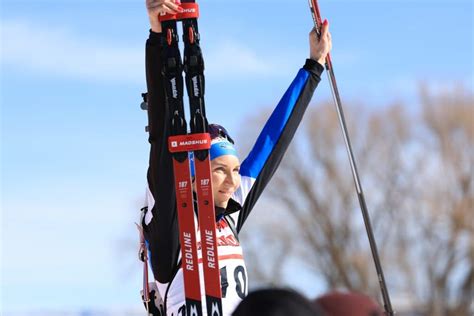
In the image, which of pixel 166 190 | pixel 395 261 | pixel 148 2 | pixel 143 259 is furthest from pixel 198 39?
pixel 395 261

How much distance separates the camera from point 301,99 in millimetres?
5371

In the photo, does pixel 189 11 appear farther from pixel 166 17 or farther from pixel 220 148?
pixel 220 148

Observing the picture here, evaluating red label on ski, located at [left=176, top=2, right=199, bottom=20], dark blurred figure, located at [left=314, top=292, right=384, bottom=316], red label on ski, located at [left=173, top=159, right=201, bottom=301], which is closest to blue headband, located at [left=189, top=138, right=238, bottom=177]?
red label on ski, located at [left=173, top=159, right=201, bottom=301]

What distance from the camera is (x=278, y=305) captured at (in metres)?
2.56

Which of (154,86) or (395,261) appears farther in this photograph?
(395,261)

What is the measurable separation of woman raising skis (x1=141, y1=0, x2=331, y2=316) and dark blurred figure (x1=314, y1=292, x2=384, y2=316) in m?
1.90

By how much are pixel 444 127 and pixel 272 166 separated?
98.6 ft

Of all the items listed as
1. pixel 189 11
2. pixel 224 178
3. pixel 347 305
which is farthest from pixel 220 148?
pixel 347 305

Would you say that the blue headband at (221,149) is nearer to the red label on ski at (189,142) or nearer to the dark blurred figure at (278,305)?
the red label on ski at (189,142)

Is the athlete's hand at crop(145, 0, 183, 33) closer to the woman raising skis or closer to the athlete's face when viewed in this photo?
the woman raising skis

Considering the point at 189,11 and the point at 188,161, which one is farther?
the point at 189,11

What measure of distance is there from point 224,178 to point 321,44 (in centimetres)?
106

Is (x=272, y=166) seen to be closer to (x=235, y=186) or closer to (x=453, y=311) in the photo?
(x=235, y=186)

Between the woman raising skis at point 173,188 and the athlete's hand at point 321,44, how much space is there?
0.81 ft
